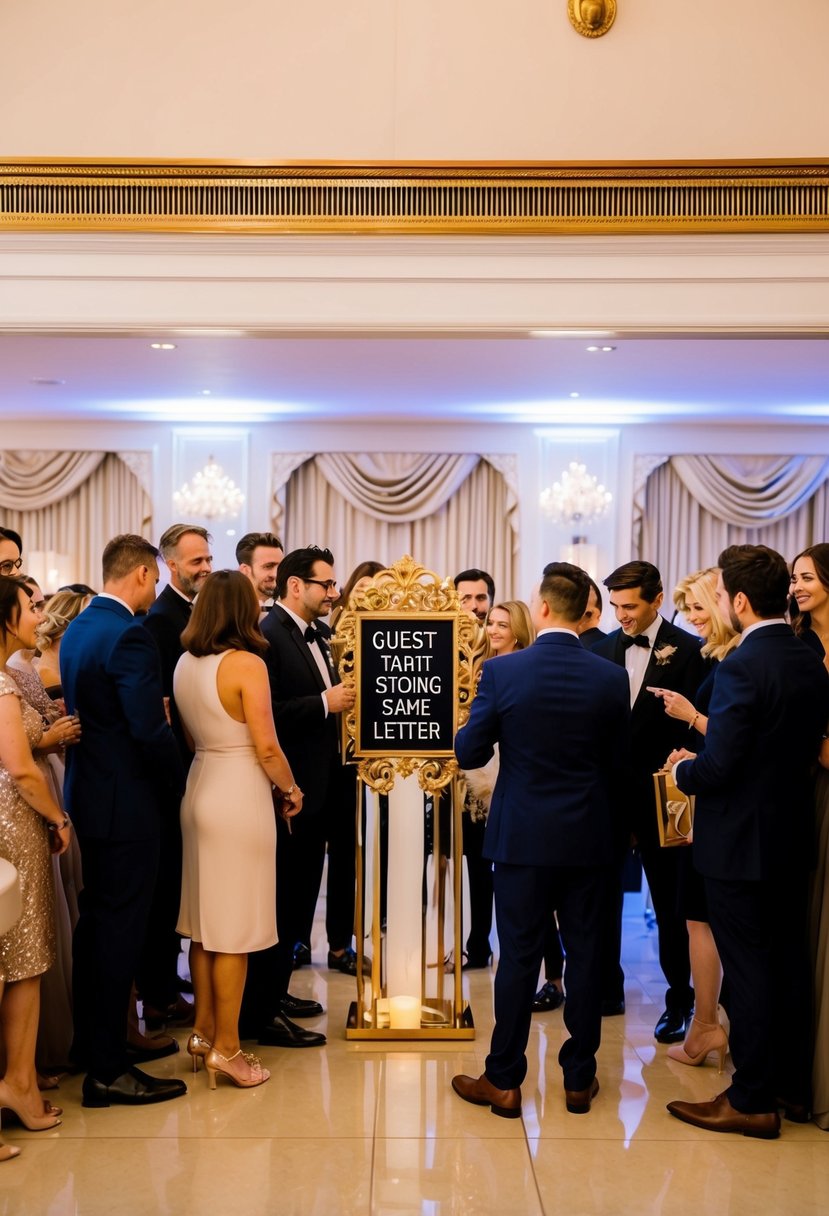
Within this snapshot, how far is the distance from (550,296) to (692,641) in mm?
2270

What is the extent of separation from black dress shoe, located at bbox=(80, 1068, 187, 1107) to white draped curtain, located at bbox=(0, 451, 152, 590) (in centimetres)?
721

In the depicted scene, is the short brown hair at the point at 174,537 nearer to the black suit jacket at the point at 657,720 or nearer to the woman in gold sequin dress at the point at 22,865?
the woman in gold sequin dress at the point at 22,865

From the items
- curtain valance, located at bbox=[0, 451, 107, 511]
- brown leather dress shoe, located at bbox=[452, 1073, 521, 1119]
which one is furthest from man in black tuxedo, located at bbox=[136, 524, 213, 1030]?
curtain valance, located at bbox=[0, 451, 107, 511]

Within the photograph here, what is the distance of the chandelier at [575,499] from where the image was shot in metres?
10.2

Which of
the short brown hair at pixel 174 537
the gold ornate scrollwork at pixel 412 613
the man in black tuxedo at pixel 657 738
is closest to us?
the gold ornate scrollwork at pixel 412 613

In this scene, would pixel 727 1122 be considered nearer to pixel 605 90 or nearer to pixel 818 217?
pixel 818 217

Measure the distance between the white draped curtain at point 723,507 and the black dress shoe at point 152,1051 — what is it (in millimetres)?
7205

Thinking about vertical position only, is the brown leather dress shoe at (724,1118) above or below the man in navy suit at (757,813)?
below

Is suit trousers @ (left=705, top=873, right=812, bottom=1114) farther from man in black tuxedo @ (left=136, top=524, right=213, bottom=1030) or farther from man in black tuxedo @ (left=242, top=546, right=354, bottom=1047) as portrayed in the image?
man in black tuxedo @ (left=136, top=524, right=213, bottom=1030)

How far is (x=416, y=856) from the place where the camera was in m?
4.52

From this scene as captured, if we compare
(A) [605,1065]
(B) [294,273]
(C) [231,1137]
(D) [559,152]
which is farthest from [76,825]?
(D) [559,152]

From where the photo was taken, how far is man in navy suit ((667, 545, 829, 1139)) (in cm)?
348

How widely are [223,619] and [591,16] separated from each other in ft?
13.2

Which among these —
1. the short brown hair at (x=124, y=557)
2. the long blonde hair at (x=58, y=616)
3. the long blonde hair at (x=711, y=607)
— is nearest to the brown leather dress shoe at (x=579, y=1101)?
the long blonde hair at (x=711, y=607)
